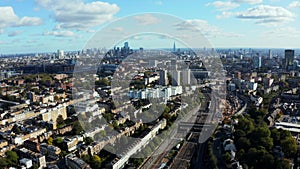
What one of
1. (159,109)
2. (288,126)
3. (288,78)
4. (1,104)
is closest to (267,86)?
(288,78)

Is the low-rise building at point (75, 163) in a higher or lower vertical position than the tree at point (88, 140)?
lower

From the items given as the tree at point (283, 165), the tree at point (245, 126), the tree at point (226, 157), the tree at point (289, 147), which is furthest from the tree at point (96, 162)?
the tree at point (289, 147)

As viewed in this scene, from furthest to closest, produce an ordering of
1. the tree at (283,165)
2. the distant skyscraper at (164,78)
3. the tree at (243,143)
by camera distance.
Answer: the distant skyscraper at (164,78)
the tree at (243,143)
the tree at (283,165)

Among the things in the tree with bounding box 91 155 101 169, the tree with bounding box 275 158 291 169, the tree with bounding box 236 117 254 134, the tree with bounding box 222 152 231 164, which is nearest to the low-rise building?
the tree with bounding box 91 155 101 169

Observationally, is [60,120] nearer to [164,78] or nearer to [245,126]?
[245,126]

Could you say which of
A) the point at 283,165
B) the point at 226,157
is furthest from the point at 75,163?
the point at 283,165

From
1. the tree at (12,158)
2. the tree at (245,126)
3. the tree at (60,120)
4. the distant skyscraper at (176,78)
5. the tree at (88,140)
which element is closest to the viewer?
the tree at (12,158)

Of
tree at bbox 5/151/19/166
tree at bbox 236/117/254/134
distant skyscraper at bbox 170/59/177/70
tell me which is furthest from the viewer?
distant skyscraper at bbox 170/59/177/70

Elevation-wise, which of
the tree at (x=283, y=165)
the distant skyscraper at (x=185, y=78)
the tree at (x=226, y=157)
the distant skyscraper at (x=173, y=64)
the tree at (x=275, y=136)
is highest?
the distant skyscraper at (x=173, y=64)

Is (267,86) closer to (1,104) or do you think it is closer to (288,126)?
(288,126)

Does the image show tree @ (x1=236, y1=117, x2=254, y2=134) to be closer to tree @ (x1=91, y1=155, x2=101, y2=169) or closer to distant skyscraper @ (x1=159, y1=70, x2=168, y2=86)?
tree @ (x1=91, y1=155, x2=101, y2=169)

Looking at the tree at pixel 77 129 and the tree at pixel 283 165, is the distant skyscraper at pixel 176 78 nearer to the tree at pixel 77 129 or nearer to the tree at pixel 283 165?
the tree at pixel 77 129

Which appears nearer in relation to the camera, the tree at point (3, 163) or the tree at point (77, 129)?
the tree at point (3, 163)
